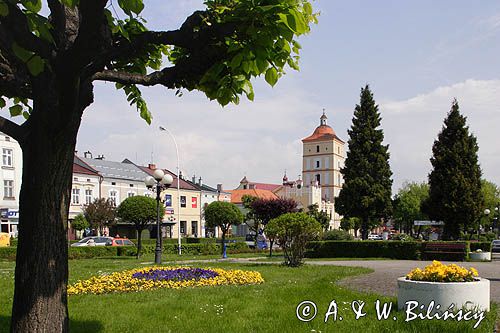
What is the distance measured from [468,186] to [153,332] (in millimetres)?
40972

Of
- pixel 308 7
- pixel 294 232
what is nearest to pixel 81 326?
pixel 308 7

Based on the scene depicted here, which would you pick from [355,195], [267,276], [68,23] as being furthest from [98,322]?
[355,195]

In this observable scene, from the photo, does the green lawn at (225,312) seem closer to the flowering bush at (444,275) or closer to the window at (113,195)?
the flowering bush at (444,275)

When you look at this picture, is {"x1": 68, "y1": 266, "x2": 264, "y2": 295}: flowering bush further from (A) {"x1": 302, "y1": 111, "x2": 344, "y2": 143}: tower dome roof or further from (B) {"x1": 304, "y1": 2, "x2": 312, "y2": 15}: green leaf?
(A) {"x1": 302, "y1": 111, "x2": 344, "y2": 143}: tower dome roof

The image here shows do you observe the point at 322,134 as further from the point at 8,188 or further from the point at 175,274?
the point at 175,274

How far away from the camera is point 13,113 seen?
5164 millimetres

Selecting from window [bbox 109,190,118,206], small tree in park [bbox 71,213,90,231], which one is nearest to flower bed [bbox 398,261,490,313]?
small tree in park [bbox 71,213,90,231]

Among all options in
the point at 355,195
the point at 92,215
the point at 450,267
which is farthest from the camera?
the point at 355,195

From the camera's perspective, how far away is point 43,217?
13.5 ft

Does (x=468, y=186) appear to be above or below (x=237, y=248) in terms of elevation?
above

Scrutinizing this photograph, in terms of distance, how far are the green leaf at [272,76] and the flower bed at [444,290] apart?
187 inches

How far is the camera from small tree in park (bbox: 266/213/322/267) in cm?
1825

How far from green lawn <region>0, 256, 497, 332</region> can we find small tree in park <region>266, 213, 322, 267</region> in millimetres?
7293

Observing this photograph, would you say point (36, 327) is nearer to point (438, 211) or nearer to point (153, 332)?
point (153, 332)
